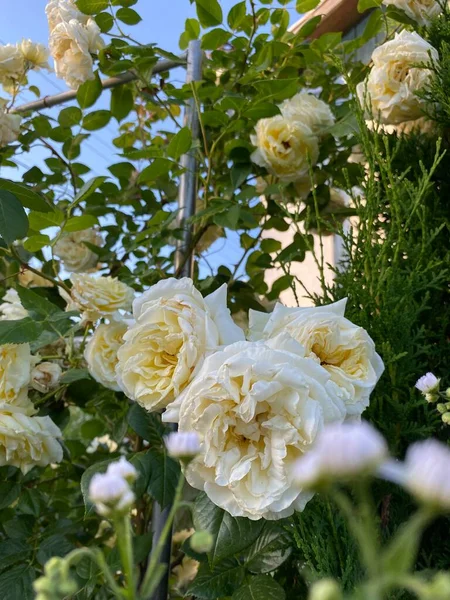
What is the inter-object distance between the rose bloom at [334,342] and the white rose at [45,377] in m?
0.32

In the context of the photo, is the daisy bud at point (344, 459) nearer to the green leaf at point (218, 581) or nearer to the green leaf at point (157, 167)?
the green leaf at point (218, 581)

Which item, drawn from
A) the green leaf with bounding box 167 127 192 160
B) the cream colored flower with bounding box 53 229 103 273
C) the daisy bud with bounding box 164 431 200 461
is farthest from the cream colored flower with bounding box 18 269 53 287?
the daisy bud with bounding box 164 431 200 461

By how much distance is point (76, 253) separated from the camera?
109cm

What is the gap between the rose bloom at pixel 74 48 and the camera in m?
0.91

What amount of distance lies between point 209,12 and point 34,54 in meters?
0.32

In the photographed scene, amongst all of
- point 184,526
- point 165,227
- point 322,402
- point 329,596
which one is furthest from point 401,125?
point 329,596

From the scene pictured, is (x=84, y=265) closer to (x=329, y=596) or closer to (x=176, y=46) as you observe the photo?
(x=176, y=46)

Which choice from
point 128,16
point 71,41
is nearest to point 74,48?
point 71,41

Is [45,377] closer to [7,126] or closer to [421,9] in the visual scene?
[7,126]

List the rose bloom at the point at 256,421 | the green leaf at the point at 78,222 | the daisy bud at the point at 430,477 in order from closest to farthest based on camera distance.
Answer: the daisy bud at the point at 430,477, the rose bloom at the point at 256,421, the green leaf at the point at 78,222

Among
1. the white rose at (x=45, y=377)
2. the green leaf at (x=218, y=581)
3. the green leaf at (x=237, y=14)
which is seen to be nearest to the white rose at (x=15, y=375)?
the white rose at (x=45, y=377)

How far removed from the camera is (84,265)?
1.09 metres

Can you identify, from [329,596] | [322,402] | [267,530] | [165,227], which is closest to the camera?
[329,596]

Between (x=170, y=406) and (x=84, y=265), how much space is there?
647 millimetres
